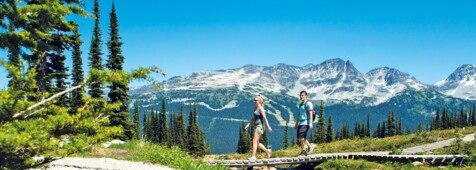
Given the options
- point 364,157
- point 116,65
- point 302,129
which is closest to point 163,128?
point 116,65

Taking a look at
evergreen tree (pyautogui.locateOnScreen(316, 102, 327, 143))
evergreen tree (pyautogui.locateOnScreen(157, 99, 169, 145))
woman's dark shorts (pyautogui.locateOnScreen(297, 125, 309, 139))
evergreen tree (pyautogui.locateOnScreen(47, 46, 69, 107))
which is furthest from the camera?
evergreen tree (pyautogui.locateOnScreen(157, 99, 169, 145))

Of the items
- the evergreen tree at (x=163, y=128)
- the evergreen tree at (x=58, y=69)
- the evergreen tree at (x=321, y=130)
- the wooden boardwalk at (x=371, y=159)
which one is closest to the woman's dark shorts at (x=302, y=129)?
the wooden boardwalk at (x=371, y=159)

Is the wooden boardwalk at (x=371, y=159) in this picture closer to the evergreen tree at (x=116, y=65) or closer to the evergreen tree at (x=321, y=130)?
the evergreen tree at (x=116, y=65)

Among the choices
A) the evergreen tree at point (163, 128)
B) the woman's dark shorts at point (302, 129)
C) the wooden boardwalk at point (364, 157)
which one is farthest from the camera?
the evergreen tree at point (163, 128)

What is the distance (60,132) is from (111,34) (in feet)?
129

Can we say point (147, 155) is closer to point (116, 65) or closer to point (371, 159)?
point (371, 159)

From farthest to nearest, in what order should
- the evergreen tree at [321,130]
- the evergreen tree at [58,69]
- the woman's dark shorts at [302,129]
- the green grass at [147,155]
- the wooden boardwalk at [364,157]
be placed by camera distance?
the evergreen tree at [321,130], the evergreen tree at [58,69], the woman's dark shorts at [302,129], the wooden boardwalk at [364,157], the green grass at [147,155]

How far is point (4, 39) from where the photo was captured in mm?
8406

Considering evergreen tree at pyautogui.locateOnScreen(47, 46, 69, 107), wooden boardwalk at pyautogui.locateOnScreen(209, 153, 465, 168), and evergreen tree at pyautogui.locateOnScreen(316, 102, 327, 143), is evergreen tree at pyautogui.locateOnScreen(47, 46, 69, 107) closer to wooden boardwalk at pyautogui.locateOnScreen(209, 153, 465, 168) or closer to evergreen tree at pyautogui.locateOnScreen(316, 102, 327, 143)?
wooden boardwalk at pyautogui.locateOnScreen(209, 153, 465, 168)

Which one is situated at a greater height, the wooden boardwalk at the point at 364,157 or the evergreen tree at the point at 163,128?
the wooden boardwalk at the point at 364,157

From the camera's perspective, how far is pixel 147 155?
13.4m

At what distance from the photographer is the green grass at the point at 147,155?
12.6 metres

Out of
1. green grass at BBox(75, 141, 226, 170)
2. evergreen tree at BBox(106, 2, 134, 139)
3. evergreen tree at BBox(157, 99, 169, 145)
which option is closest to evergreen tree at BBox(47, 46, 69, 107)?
evergreen tree at BBox(106, 2, 134, 139)

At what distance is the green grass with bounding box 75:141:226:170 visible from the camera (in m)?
12.6
